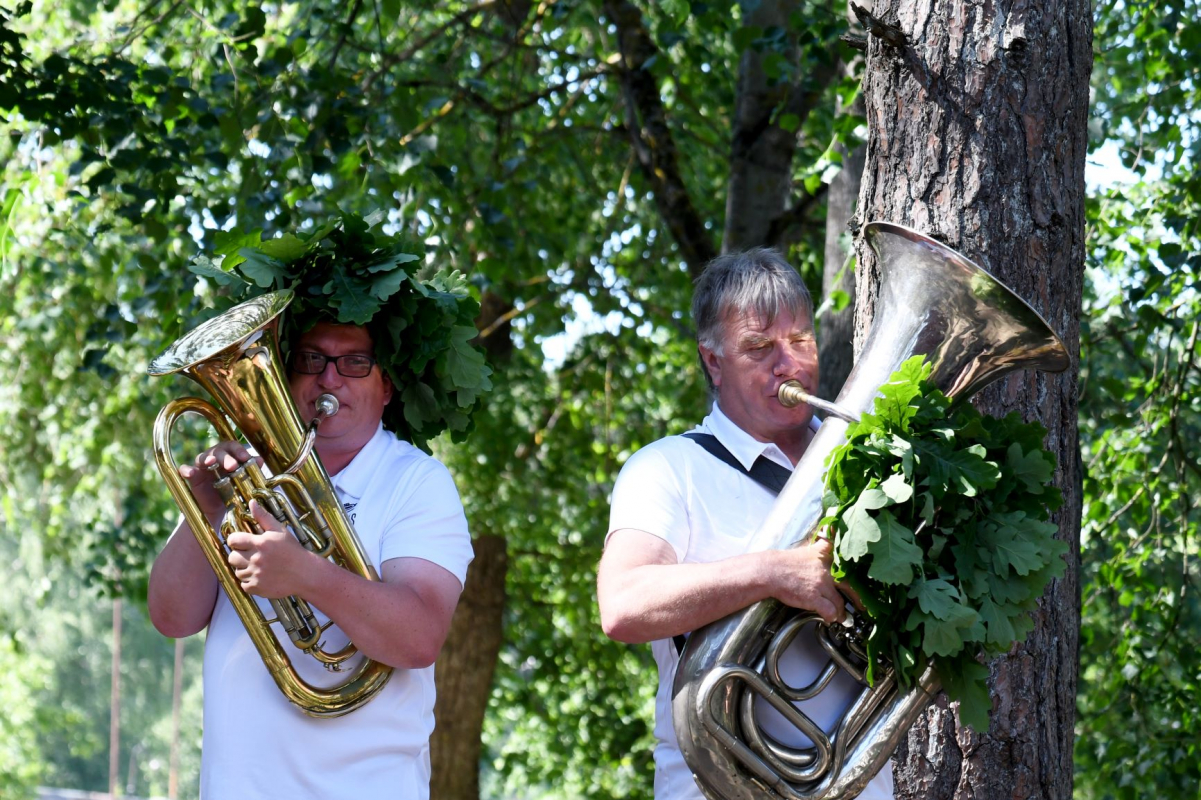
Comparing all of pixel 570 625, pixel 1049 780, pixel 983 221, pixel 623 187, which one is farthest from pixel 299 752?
pixel 570 625

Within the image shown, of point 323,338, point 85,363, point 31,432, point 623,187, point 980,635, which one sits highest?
point 623,187

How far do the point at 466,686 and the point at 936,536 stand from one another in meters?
6.95

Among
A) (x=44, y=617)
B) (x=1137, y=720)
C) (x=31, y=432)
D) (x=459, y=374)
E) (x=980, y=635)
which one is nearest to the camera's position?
(x=980, y=635)

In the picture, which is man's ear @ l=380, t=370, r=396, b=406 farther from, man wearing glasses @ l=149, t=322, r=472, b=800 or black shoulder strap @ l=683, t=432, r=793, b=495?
black shoulder strap @ l=683, t=432, r=793, b=495

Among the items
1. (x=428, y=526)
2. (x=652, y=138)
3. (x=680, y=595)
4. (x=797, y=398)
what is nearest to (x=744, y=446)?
(x=797, y=398)

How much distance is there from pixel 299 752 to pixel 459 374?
851 millimetres

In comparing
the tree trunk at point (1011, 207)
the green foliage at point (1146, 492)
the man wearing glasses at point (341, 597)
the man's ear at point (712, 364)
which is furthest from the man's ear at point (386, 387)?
the green foliage at point (1146, 492)

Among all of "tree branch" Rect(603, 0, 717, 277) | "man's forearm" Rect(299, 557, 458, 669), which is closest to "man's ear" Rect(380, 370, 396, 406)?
"man's forearm" Rect(299, 557, 458, 669)

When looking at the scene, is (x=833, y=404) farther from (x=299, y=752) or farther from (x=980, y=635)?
(x=299, y=752)

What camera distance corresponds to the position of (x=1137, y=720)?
5918mm

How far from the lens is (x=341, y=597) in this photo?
2377 millimetres

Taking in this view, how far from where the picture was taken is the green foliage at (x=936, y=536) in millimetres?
2301

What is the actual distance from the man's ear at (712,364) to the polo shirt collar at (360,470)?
2.31ft

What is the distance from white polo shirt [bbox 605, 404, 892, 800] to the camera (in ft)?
8.27
